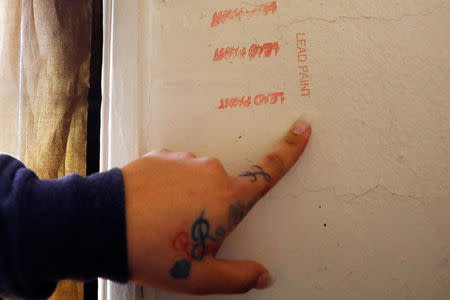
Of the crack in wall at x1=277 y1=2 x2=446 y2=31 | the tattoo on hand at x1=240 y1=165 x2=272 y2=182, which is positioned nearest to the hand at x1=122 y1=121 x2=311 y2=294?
the tattoo on hand at x1=240 y1=165 x2=272 y2=182

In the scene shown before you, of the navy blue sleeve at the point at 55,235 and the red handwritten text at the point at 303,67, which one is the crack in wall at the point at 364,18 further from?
the navy blue sleeve at the point at 55,235

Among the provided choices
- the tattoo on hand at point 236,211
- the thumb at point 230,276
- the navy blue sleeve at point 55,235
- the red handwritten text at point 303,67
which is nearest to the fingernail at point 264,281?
the thumb at point 230,276

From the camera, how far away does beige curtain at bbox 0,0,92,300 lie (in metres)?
0.65

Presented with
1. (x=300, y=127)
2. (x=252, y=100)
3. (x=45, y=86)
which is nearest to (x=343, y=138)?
(x=300, y=127)

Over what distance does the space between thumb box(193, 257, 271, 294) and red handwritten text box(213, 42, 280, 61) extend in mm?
380

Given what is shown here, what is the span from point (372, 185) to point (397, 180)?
43 mm

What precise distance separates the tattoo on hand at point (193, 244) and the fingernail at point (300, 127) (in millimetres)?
220

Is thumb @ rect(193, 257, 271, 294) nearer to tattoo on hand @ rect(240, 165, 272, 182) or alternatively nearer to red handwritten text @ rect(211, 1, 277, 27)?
tattoo on hand @ rect(240, 165, 272, 182)

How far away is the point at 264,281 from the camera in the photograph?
574 millimetres

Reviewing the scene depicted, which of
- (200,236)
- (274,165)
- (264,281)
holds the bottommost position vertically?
(264,281)

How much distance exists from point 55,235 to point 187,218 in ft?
0.60

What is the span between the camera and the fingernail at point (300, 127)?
0.59m

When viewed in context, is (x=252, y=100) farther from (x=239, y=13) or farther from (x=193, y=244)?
(x=193, y=244)

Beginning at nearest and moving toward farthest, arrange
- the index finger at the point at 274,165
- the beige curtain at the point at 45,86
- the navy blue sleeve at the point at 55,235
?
the navy blue sleeve at the point at 55,235, the index finger at the point at 274,165, the beige curtain at the point at 45,86
